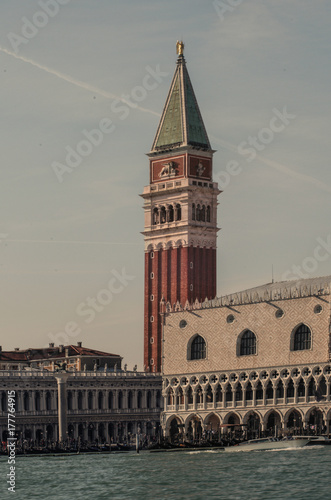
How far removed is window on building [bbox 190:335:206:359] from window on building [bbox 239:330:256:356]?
4.53 m

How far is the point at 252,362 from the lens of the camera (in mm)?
130750

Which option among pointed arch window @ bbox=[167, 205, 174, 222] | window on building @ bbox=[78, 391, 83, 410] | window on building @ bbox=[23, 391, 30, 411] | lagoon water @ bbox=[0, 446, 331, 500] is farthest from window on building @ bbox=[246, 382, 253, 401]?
pointed arch window @ bbox=[167, 205, 174, 222]

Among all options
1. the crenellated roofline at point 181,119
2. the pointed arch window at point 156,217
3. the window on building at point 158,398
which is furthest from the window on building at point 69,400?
the crenellated roofline at point 181,119

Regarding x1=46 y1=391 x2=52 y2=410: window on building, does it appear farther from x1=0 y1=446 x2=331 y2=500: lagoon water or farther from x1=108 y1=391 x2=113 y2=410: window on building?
x1=0 y1=446 x2=331 y2=500: lagoon water

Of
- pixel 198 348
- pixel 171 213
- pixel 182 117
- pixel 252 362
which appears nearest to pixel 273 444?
pixel 252 362

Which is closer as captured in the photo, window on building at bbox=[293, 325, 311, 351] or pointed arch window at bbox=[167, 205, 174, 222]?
window on building at bbox=[293, 325, 311, 351]

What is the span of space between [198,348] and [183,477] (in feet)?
151

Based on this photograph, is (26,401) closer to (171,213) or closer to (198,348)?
(198,348)

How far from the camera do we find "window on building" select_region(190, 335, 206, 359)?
135500 millimetres

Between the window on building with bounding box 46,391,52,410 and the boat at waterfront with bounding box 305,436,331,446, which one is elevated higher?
the window on building with bounding box 46,391,52,410

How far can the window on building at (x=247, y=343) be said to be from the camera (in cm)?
13146

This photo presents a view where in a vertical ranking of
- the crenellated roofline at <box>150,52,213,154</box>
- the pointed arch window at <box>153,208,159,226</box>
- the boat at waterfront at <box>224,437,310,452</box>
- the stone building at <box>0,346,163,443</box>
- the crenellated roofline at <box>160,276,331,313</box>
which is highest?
the crenellated roofline at <box>150,52,213,154</box>

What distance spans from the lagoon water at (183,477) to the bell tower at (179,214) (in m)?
39.4

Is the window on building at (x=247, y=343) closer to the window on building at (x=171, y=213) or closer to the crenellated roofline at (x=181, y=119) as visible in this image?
the window on building at (x=171, y=213)
